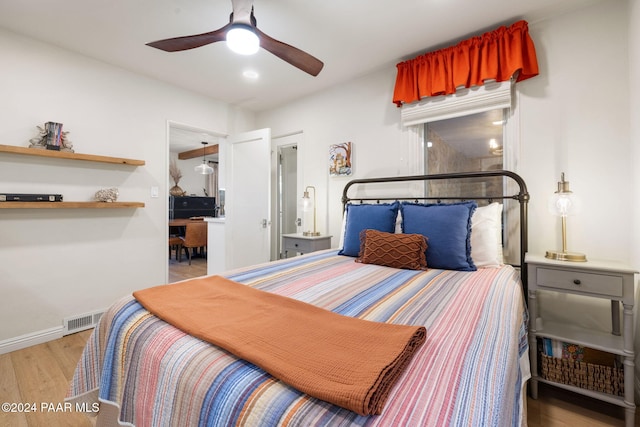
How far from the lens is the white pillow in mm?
1907

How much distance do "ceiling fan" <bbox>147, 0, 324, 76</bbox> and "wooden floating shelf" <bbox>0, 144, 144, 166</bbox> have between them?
1401 millimetres

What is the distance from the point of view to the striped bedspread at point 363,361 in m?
0.60

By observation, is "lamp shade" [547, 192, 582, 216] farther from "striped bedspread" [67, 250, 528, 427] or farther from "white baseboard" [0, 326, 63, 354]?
"white baseboard" [0, 326, 63, 354]

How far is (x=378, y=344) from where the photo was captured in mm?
808

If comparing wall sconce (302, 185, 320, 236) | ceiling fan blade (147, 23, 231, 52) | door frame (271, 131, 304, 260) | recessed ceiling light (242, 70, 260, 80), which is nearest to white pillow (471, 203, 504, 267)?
wall sconce (302, 185, 320, 236)

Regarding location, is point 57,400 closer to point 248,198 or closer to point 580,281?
point 248,198

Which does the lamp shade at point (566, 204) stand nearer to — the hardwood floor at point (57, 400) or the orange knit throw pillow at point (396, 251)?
the orange knit throw pillow at point (396, 251)

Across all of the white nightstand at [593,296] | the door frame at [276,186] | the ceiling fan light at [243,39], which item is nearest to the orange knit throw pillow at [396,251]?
the white nightstand at [593,296]

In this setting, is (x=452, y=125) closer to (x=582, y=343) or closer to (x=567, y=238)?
(x=567, y=238)

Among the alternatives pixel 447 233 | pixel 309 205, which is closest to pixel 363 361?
pixel 447 233

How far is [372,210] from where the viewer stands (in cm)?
236

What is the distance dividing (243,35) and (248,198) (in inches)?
88.2

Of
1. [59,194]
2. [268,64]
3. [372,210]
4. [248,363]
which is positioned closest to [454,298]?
[248,363]

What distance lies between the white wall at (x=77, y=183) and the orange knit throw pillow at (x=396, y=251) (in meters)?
2.45
